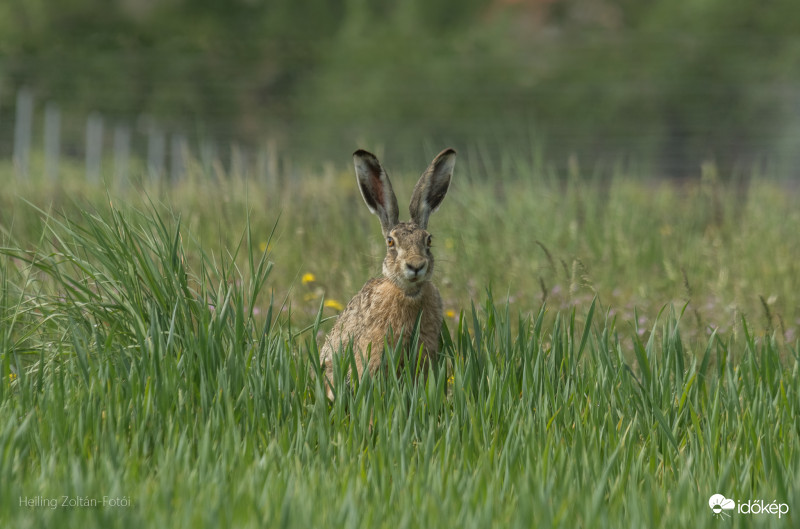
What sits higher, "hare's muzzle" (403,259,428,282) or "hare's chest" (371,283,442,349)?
"hare's muzzle" (403,259,428,282)

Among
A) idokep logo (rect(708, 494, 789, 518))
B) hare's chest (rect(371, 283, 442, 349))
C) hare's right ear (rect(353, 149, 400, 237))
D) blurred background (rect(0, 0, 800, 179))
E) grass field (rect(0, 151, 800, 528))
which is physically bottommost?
idokep logo (rect(708, 494, 789, 518))

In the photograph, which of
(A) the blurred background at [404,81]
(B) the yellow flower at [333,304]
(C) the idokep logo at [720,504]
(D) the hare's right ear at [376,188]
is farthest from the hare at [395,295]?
(A) the blurred background at [404,81]

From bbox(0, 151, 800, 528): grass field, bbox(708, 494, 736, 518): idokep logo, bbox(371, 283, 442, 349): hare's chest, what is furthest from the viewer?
bbox(371, 283, 442, 349): hare's chest

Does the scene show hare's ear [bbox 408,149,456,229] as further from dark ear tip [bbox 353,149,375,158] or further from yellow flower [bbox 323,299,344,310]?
yellow flower [bbox 323,299,344,310]

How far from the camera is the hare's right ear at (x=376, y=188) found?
4000 millimetres

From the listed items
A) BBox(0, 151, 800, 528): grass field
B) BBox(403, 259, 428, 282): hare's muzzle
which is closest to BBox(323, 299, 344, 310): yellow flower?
BBox(0, 151, 800, 528): grass field

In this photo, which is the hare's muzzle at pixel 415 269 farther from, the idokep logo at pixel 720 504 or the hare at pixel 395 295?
the idokep logo at pixel 720 504

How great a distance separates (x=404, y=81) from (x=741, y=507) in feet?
89.0

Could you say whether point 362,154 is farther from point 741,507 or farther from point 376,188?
point 741,507

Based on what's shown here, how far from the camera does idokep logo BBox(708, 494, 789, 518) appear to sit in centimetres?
268

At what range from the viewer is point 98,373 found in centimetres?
330

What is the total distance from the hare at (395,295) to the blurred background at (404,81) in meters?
10.7

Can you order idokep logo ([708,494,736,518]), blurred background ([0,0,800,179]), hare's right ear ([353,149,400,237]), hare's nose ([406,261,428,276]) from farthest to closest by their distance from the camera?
blurred background ([0,0,800,179])
hare's right ear ([353,149,400,237])
hare's nose ([406,261,428,276])
idokep logo ([708,494,736,518])

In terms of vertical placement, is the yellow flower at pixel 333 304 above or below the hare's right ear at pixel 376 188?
below
